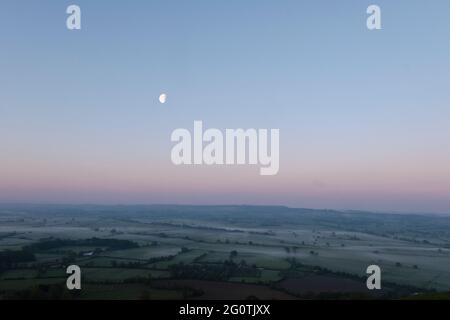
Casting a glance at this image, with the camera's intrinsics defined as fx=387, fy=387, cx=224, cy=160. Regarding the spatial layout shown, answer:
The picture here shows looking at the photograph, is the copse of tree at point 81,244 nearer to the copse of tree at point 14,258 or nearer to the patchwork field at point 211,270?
the patchwork field at point 211,270

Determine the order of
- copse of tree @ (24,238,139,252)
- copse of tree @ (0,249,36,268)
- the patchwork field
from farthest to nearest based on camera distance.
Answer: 1. copse of tree @ (24,238,139,252)
2. copse of tree @ (0,249,36,268)
3. the patchwork field

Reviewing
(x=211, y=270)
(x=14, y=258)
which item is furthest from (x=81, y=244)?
(x=211, y=270)

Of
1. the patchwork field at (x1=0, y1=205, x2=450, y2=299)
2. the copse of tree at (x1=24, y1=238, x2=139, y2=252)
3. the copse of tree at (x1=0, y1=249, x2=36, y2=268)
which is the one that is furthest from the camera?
the copse of tree at (x1=24, y1=238, x2=139, y2=252)

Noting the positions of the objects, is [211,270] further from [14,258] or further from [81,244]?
[81,244]

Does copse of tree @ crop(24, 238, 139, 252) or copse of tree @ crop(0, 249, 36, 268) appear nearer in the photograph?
copse of tree @ crop(0, 249, 36, 268)

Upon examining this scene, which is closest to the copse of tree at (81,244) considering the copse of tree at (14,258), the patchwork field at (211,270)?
the patchwork field at (211,270)

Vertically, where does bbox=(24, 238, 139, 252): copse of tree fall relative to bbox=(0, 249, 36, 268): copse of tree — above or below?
below

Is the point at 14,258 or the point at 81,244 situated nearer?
the point at 14,258

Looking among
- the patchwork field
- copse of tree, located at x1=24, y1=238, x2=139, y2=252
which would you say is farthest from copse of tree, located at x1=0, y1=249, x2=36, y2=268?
copse of tree, located at x1=24, y1=238, x2=139, y2=252

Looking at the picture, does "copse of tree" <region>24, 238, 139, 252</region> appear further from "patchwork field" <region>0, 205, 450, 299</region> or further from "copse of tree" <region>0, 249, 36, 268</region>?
"copse of tree" <region>0, 249, 36, 268</region>
